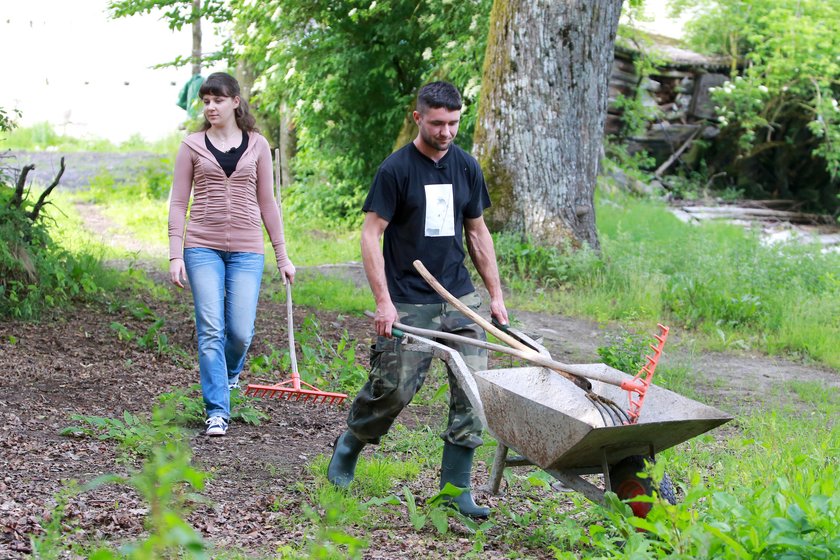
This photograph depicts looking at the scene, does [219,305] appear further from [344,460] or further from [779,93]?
[779,93]

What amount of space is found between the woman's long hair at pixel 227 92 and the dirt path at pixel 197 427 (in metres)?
1.66

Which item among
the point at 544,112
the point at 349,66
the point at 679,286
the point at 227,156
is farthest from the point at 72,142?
the point at 227,156

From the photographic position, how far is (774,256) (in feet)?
36.1

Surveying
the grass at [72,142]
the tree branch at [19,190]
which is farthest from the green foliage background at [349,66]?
the grass at [72,142]

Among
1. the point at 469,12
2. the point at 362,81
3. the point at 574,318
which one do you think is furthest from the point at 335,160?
the point at 574,318

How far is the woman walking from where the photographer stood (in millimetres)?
5383

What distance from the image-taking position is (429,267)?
14.3 ft

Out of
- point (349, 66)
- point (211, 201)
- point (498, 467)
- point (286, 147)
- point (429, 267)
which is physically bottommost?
point (498, 467)

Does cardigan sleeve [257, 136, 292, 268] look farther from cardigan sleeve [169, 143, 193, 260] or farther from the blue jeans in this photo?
cardigan sleeve [169, 143, 193, 260]

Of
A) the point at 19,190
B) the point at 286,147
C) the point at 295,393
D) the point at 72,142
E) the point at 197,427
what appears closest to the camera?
the point at 197,427

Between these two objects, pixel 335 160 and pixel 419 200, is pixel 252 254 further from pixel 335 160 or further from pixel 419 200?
pixel 335 160

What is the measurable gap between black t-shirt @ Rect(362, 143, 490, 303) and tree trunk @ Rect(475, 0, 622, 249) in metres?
6.04

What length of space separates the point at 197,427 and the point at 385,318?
6.16 ft

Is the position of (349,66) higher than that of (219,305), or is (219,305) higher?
(349,66)
